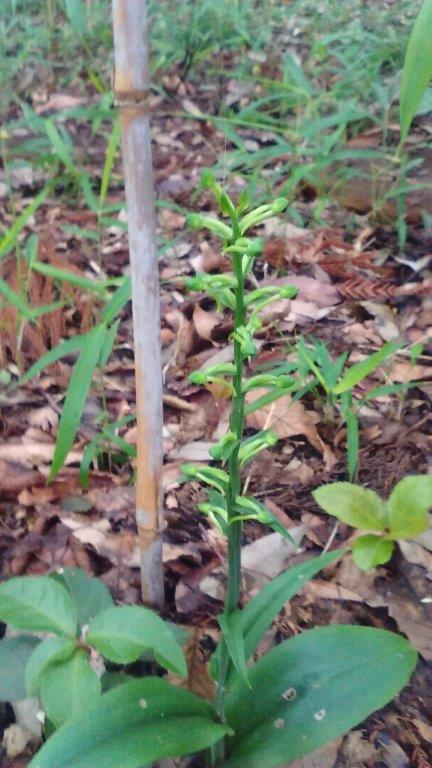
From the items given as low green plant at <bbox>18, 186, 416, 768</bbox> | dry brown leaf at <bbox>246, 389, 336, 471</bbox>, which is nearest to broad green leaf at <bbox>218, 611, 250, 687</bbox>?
low green plant at <bbox>18, 186, 416, 768</bbox>

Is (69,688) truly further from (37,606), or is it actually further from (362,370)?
(362,370)

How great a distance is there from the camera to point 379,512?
51.4 inches

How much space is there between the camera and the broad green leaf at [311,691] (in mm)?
952

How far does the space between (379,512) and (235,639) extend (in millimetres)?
534

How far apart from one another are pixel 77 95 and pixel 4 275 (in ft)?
5.86

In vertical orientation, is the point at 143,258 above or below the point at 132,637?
above

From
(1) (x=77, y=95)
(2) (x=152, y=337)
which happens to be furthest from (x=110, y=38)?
(2) (x=152, y=337)

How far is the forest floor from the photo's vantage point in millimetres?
1282

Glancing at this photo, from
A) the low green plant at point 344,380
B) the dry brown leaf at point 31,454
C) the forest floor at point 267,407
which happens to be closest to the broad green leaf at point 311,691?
the forest floor at point 267,407

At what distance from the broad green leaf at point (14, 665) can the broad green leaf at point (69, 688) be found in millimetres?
169

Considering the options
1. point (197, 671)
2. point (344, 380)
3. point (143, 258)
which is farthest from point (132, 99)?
point (197, 671)

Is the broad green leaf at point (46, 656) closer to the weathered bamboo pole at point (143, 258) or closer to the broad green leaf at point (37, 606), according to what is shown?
the broad green leaf at point (37, 606)

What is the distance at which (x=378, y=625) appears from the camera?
1.25 metres

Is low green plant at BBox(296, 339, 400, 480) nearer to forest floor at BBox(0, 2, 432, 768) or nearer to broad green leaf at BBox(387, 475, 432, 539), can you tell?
forest floor at BBox(0, 2, 432, 768)
